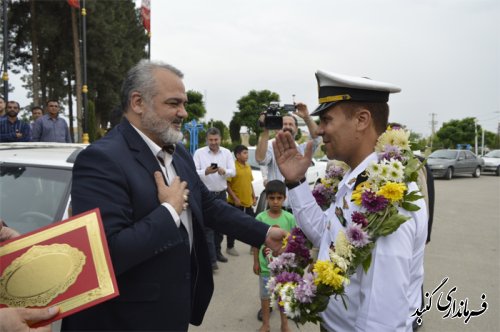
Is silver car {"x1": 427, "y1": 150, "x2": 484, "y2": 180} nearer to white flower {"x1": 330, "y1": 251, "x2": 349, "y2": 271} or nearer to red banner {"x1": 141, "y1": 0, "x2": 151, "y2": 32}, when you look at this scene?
red banner {"x1": 141, "y1": 0, "x2": 151, "y2": 32}

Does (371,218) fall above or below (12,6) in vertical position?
below

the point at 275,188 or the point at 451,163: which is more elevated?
the point at 275,188

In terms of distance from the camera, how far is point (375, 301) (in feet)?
5.07

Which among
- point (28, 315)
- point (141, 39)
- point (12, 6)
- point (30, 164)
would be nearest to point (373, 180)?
point (28, 315)

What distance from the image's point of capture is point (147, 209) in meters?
1.95

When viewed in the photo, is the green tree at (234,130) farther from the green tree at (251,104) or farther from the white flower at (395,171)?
the white flower at (395,171)

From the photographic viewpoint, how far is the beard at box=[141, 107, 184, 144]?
7.10 feet

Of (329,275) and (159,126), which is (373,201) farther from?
(159,126)

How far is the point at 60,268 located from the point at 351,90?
60.6 inches

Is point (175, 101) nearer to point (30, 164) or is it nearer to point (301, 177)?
point (301, 177)

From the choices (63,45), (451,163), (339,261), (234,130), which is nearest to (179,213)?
(339,261)

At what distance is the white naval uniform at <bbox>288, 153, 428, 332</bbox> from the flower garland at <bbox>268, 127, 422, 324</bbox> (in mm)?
43

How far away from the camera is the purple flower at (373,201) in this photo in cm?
172

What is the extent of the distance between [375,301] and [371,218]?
0.37m
